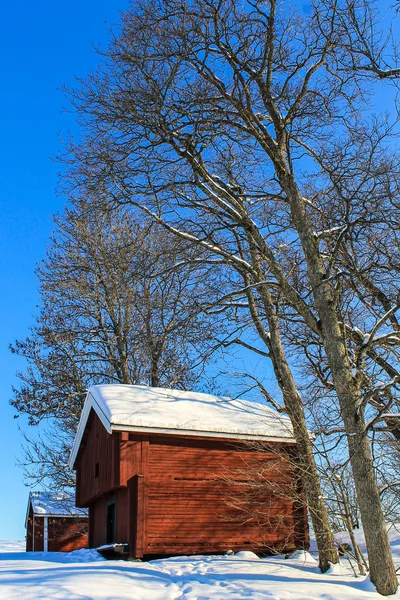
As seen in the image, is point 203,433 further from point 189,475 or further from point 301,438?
point 301,438

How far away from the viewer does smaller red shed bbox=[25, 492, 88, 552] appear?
26562 millimetres

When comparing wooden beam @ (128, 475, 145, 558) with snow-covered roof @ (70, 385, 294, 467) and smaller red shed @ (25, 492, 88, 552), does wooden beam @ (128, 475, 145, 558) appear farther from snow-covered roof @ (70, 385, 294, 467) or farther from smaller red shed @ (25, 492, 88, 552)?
smaller red shed @ (25, 492, 88, 552)

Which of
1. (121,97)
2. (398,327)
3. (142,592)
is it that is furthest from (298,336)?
(142,592)

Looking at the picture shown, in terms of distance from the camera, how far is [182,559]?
469 inches

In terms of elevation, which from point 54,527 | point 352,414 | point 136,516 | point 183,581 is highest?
point 352,414

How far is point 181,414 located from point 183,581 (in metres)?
4.77

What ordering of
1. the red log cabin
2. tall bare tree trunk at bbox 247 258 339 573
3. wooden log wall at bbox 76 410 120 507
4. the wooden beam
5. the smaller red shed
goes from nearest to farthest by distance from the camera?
tall bare tree trunk at bbox 247 258 339 573 → the wooden beam → the red log cabin → wooden log wall at bbox 76 410 120 507 → the smaller red shed

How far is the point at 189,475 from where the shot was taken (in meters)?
13.4

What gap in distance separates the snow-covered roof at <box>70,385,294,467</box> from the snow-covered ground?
Answer: 278cm

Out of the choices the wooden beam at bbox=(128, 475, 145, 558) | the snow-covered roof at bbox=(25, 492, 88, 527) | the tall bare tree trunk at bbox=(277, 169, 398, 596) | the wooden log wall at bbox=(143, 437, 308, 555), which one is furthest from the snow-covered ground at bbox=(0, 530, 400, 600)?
the snow-covered roof at bbox=(25, 492, 88, 527)

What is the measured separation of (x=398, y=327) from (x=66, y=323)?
1241 cm

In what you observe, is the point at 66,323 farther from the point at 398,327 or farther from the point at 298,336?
the point at 398,327

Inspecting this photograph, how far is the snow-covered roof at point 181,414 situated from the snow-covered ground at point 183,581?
2775 mm

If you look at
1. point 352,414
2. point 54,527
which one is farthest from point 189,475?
point 54,527
